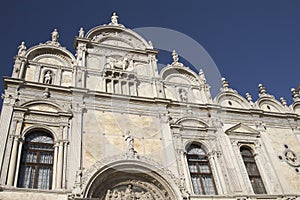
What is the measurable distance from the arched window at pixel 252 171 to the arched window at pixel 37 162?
27.5 feet

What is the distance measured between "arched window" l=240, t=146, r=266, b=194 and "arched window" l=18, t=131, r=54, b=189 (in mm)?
8368

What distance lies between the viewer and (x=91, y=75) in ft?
45.0

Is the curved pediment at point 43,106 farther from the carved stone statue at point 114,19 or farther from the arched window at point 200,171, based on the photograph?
the carved stone statue at point 114,19

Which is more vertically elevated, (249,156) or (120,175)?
(249,156)

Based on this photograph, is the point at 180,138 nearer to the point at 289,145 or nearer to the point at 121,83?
the point at 121,83

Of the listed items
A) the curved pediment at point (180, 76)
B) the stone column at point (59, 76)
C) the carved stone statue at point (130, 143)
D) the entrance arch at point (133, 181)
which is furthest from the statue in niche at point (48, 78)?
the curved pediment at point (180, 76)

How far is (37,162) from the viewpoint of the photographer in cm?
1031

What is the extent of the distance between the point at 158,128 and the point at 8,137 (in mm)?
5811

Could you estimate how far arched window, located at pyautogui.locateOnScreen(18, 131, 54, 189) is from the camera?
386 inches

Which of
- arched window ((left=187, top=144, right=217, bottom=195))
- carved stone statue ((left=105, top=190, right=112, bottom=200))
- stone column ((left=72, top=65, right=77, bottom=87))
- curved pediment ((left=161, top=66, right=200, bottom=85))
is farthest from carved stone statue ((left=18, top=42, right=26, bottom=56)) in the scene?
arched window ((left=187, top=144, right=217, bottom=195))

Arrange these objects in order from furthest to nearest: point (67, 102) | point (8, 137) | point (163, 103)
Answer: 1. point (163, 103)
2. point (67, 102)
3. point (8, 137)

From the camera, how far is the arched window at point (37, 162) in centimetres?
981

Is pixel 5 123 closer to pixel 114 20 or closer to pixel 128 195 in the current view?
pixel 128 195

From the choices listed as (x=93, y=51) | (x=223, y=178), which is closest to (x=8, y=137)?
(x=93, y=51)
